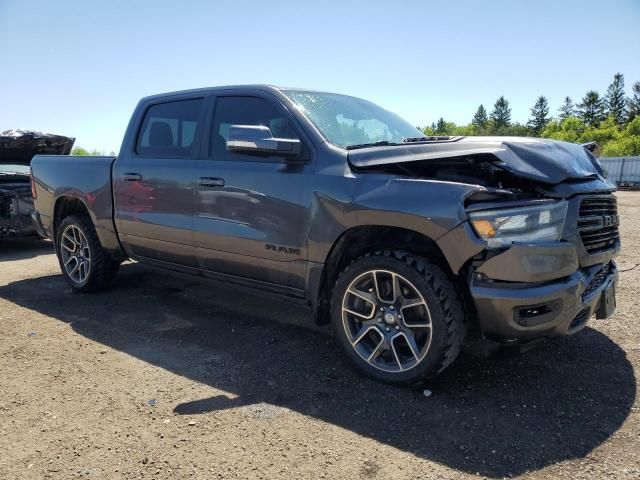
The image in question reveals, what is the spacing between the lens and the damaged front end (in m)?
2.65

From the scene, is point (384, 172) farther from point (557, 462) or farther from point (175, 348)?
point (175, 348)

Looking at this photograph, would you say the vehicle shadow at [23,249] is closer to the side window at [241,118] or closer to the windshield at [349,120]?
the side window at [241,118]

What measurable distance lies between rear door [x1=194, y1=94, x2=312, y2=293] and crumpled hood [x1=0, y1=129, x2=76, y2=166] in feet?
18.2

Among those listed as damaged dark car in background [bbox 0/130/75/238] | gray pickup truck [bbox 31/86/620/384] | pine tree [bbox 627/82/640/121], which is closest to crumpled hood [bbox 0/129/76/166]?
damaged dark car in background [bbox 0/130/75/238]

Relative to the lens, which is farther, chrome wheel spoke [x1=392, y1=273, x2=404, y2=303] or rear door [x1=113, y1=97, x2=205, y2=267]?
rear door [x1=113, y1=97, x2=205, y2=267]

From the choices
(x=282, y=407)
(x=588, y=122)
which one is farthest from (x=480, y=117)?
(x=282, y=407)

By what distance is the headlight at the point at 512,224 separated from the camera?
2.65 metres

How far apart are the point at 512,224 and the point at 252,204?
1.81 meters

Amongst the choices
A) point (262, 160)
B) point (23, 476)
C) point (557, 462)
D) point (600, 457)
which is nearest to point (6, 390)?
point (23, 476)

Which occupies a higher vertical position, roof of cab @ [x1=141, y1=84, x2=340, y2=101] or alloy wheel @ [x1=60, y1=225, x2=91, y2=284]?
roof of cab @ [x1=141, y1=84, x2=340, y2=101]

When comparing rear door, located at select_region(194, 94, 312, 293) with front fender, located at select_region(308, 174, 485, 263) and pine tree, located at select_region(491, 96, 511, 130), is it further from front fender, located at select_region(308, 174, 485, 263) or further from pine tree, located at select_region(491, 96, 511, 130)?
pine tree, located at select_region(491, 96, 511, 130)

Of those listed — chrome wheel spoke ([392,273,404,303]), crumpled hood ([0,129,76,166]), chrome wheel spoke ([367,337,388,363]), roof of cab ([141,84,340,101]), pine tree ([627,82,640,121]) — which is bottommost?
chrome wheel spoke ([367,337,388,363])

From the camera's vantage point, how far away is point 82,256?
17.4 feet

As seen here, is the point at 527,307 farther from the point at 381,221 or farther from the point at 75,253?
the point at 75,253
